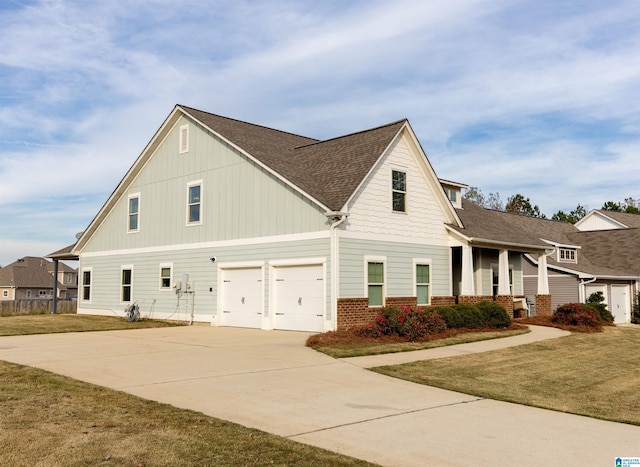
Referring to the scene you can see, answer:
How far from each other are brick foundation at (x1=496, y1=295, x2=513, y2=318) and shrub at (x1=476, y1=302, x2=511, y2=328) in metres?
2.75

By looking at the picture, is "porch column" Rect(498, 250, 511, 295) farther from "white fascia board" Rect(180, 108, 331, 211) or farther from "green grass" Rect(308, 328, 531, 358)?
Answer: "white fascia board" Rect(180, 108, 331, 211)

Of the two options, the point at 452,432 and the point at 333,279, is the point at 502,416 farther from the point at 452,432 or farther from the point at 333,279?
the point at 333,279

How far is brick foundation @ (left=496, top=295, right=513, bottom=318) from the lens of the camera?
24391 millimetres

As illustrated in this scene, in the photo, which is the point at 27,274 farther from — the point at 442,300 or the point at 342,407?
the point at 342,407

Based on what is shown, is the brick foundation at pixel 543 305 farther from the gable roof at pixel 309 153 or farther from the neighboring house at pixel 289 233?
the gable roof at pixel 309 153

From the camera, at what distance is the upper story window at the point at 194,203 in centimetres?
2411

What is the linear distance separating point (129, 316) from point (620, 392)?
64.4 feet

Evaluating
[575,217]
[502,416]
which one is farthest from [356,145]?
[575,217]

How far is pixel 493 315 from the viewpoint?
69.9 feet

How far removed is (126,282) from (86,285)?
158 inches

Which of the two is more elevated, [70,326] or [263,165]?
[263,165]

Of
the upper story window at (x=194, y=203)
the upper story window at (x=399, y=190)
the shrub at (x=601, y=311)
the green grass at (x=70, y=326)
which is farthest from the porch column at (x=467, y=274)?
the green grass at (x=70, y=326)

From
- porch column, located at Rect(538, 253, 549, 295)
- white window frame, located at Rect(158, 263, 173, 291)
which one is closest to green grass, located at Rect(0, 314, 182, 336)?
white window frame, located at Rect(158, 263, 173, 291)

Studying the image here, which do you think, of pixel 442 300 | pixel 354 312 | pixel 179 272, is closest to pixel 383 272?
pixel 354 312
